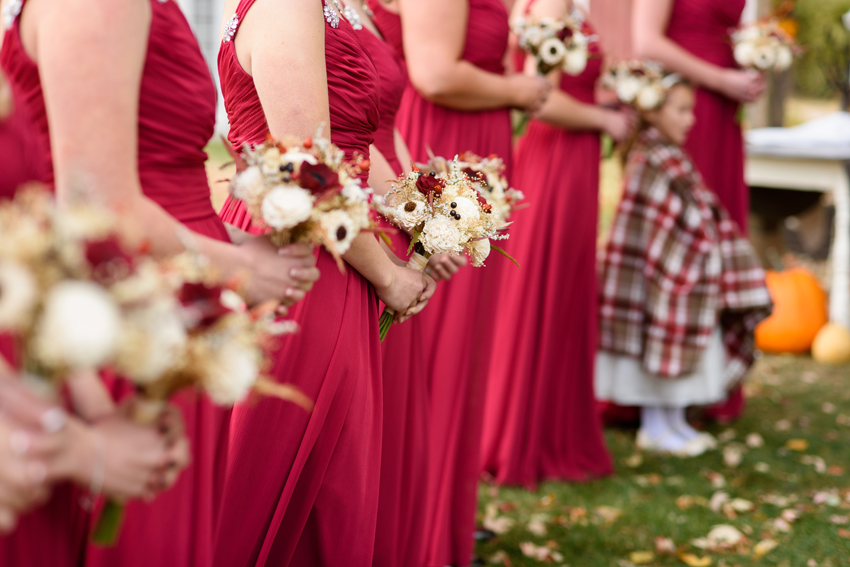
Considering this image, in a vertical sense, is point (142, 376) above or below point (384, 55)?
below

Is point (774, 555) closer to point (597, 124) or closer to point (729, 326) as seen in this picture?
point (729, 326)

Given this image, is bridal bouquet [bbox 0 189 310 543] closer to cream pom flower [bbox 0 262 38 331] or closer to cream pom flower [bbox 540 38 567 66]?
cream pom flower [bbox 0 262 38 331]

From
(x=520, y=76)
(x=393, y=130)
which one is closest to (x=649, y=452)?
(x=520, y=76)

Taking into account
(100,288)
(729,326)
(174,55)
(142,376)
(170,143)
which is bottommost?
(729,326)

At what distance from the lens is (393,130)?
2.77 meters

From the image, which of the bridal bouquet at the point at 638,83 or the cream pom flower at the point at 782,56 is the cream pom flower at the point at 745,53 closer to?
the cream pom flower at the point at 782,56

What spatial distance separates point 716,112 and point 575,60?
166cm

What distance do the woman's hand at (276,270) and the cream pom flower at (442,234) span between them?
573 mm

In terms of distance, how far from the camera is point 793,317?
7031mm

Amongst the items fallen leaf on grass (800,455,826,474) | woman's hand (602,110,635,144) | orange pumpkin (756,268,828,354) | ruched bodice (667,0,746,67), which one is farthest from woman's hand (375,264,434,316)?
orange pumpkin (756,268,828,354)

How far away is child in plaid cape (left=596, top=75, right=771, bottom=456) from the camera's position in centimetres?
475

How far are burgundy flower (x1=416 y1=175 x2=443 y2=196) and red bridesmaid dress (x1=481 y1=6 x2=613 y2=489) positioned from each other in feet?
6.91

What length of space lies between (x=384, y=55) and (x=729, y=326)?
332cm

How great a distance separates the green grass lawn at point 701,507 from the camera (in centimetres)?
355
